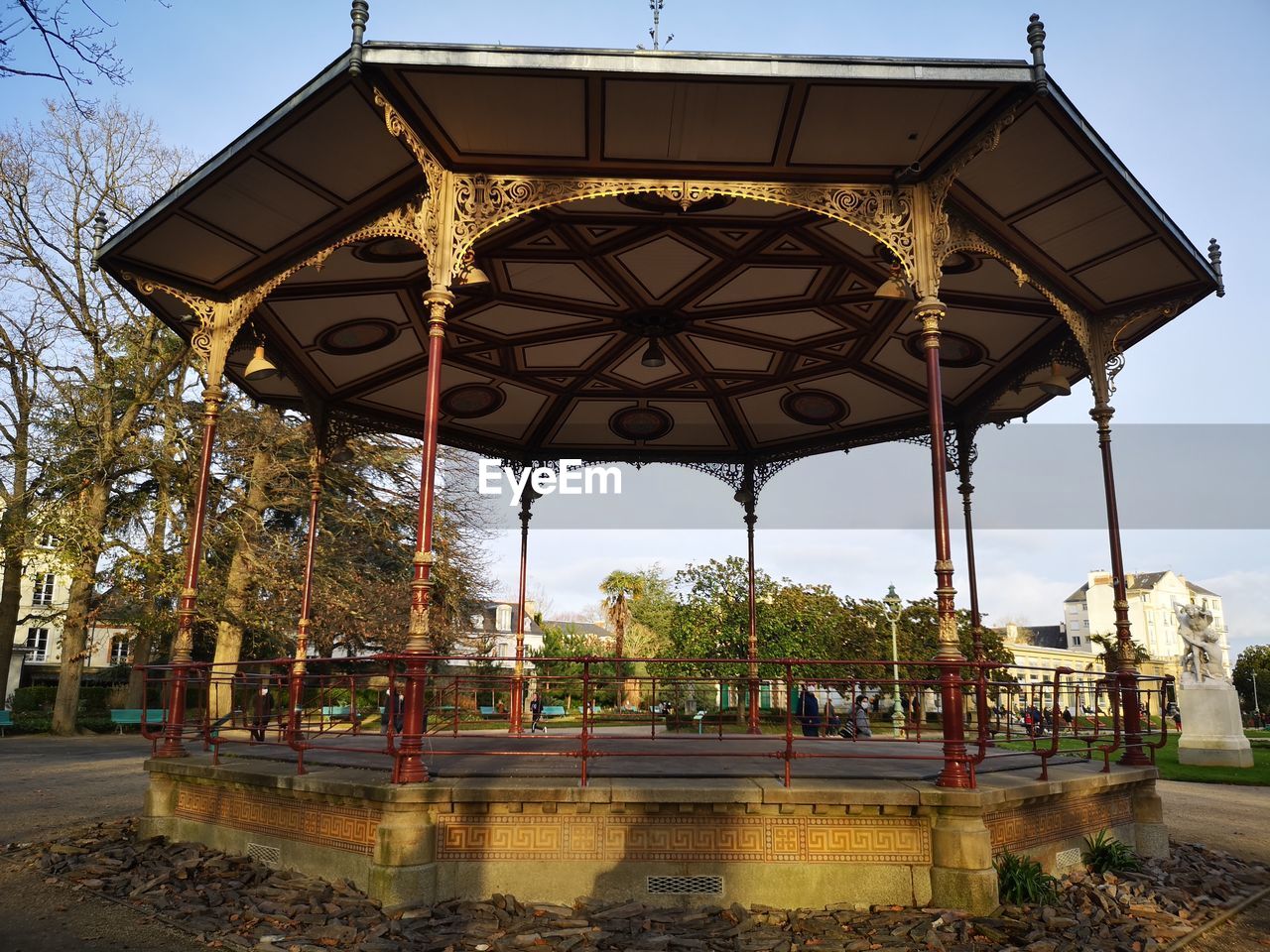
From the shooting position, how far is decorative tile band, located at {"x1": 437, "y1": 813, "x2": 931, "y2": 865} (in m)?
6.53

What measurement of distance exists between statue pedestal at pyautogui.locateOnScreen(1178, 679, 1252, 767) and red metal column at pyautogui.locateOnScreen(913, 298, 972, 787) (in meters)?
17.8

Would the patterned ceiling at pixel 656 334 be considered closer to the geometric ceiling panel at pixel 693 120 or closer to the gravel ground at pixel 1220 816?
the geometric ceiling panel at pixel 693 120

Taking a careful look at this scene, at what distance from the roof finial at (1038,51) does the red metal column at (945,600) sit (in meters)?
1.86

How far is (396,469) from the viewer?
28844mm

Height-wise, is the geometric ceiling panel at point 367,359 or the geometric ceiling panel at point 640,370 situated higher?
the geometric ceiling panel at point 640,370

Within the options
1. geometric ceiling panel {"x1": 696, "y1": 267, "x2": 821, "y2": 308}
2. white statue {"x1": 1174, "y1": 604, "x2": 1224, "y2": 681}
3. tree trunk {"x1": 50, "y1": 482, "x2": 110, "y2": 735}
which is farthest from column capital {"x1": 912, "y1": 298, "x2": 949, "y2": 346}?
tree trunk {"x1": 50, "y1": 482, "x2": 110, "y2": 735}

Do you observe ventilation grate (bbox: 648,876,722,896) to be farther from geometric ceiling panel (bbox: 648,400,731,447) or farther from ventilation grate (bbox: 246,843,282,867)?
geometric ceiling panel (bbox: 648,400,731,447)

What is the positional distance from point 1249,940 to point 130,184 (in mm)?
29595

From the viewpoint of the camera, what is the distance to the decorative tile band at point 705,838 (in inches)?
257

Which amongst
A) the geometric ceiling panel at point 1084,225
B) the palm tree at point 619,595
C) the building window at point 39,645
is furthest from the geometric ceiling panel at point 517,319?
the building window at point 39,645

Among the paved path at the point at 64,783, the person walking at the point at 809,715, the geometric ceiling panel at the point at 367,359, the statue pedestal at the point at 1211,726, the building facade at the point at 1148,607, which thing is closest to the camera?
Answer: the paved path at the point at 64,783

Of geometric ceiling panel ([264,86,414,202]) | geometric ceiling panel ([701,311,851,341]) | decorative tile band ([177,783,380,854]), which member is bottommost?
decorative tile band ([177,783,380,854])

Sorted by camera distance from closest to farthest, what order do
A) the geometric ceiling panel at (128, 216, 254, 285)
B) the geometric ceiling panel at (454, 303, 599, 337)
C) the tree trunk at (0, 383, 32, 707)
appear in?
the geometric ceiling panel at (128, 216, 254, 285) → the geometric ceiling panel at (454, 303, 599, 337) → the tree trunk at (0, 383, 32, 707)

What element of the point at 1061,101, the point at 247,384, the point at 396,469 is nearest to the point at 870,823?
the point at 1061,101
